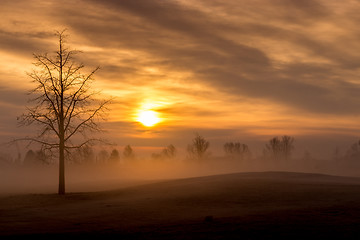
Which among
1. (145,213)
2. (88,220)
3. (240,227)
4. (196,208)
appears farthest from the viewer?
(196,208)

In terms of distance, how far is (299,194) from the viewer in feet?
101

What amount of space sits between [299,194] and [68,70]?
23080 mm

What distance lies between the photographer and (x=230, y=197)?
29859 millimetres

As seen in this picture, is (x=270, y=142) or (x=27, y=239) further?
(x=270, y=142)

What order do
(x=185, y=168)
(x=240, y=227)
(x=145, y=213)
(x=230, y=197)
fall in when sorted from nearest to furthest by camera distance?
(x=240, y=227), (x=145, y=213), (x=230, y=197), (x=185, y=168)

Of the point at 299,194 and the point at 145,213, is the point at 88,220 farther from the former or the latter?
the point at 299,194

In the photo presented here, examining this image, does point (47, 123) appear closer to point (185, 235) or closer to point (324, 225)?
point (185, 235)

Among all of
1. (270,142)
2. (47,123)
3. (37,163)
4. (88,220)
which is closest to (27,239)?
(88,220)

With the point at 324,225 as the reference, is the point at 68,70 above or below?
above

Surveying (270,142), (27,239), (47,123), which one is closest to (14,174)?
(270,142)

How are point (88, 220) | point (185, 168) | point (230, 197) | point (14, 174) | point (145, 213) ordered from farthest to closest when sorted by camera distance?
1. point (185, 168)
2. point (14, 174)
3. point (230, 197)
4. point (145, 213)
5. point (88, 220)

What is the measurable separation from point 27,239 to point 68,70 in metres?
23.5

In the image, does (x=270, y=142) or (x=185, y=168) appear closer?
(x=270, y=142)

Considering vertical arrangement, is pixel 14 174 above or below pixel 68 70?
below
